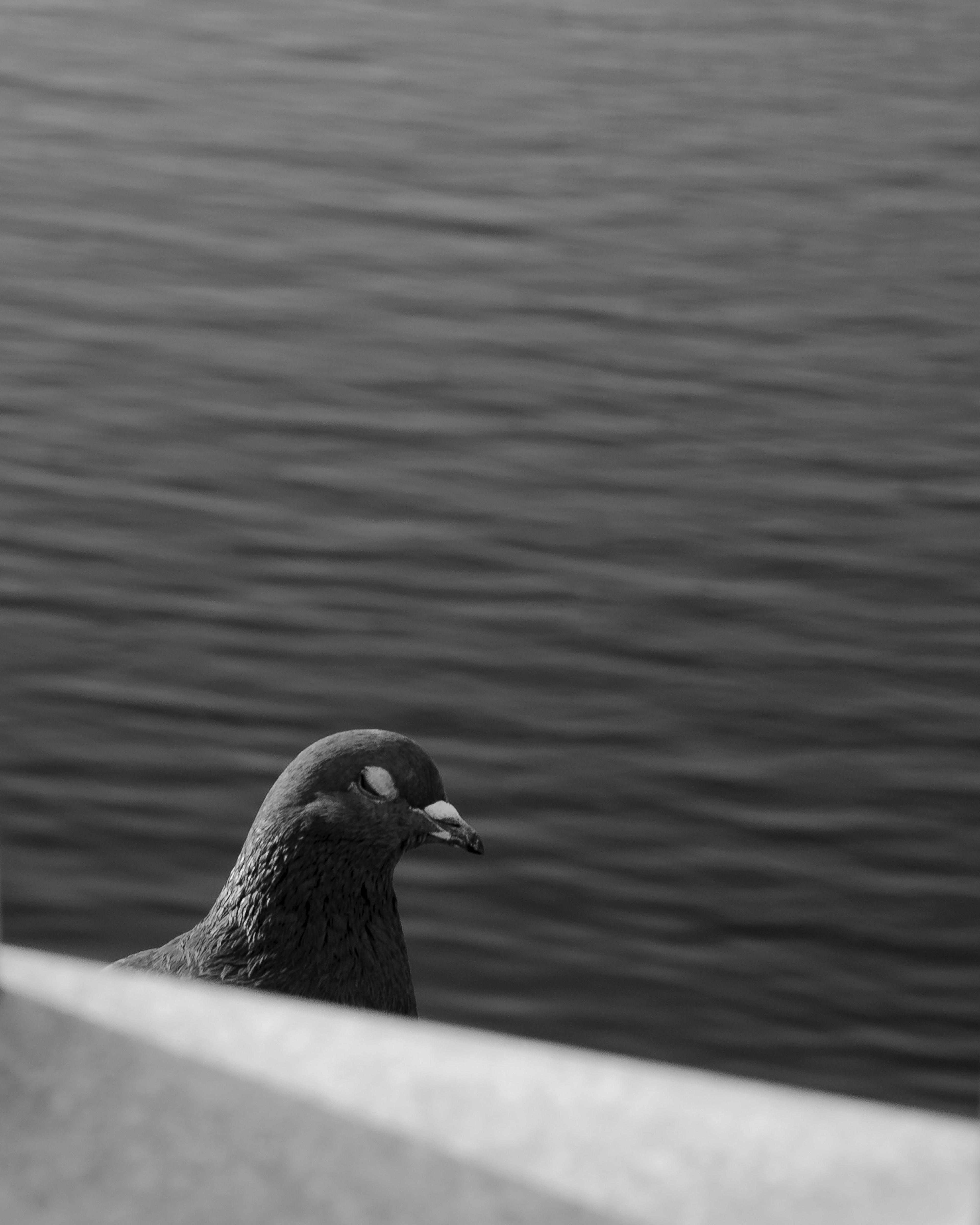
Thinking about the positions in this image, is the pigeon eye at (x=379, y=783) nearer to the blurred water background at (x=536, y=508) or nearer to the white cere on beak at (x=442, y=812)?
the white cere on beak at (x=442, y=812)

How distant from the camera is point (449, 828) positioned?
3.32 meters

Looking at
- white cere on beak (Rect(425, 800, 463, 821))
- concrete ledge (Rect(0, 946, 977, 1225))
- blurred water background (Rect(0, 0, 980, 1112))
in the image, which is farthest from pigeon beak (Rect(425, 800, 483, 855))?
blurred water background (Rect(0, 0, 980, 1112))

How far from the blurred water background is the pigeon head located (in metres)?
2.06

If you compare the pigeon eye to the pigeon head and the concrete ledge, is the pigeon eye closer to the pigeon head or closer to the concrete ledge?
the pigeon head

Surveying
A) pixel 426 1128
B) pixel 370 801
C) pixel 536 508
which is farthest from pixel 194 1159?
pixel 536 508

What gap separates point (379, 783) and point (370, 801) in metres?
0.03

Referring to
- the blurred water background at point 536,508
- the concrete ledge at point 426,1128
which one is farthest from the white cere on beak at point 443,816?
the blurred water background at point 536,508

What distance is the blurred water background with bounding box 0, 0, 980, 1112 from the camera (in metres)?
5.97

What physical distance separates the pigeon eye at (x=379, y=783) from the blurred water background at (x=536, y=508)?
209 cm

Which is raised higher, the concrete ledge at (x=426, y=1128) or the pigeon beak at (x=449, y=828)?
the concrete ledge at (x=426, y=1128)

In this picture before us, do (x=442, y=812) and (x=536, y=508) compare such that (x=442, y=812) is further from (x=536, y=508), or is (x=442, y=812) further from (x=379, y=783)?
(x=536, y=508)

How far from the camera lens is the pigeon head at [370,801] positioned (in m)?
3.29

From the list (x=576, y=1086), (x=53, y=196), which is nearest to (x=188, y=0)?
(x=53, y=196)

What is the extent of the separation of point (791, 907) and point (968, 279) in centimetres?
484
